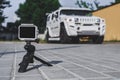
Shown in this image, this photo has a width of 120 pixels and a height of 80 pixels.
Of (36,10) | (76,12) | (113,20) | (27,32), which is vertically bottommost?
(27,32)

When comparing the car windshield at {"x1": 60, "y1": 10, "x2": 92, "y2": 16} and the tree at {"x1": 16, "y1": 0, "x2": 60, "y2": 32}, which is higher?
the tree at {"x1": 16, "y1": 0, "x2": 60, "y2": 32}

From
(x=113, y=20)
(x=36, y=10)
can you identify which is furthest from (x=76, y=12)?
(x=36, y=10)

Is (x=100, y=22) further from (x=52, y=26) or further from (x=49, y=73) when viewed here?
(x=49, y=73)

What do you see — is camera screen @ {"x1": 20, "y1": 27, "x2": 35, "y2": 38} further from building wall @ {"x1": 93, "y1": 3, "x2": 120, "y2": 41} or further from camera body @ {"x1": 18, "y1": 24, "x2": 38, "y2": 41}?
building wall @ {"x1": 93, "y1": 3, "x2": 120, "y2": 41}

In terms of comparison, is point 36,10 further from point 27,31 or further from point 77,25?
point 27,31

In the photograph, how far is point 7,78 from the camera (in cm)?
775

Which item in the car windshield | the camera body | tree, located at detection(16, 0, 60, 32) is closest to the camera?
the camera body

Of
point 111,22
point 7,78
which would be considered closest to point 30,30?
point 7,78

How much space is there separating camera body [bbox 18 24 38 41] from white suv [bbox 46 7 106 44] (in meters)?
13.7

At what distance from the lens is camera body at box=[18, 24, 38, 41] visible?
9.00 m

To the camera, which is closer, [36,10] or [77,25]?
[77,25]

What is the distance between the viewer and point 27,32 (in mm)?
9133

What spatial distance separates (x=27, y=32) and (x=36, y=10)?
70.2m

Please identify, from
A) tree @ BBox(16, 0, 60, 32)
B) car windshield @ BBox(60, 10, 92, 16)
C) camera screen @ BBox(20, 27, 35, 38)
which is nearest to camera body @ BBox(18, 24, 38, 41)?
camera screen @ BBox(20, 27, 35, 38)
